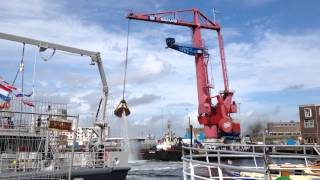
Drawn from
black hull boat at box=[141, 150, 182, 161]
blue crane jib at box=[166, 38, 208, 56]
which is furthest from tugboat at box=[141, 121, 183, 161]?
blue crane jib at box=[166, 38, 208, 56]

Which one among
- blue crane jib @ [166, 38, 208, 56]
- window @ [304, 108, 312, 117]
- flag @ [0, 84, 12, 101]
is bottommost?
flag @ [0, 84, 12, 101]

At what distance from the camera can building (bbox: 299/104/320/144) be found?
83.2 metres

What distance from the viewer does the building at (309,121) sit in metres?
83.2

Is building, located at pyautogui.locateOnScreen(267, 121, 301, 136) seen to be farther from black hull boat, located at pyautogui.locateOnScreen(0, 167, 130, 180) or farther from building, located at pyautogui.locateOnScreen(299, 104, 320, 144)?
black hull boat, located at pyautogui.locateOnScreen(0, 167, 130, 180)

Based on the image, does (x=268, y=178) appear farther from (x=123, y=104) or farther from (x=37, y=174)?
(x=123, y=104)

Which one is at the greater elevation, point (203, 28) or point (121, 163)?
point (203, 28)

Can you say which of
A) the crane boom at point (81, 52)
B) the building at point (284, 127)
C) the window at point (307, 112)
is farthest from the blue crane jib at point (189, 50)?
the building at point (284, 127)

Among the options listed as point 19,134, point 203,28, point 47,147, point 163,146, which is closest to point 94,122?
point 19,134

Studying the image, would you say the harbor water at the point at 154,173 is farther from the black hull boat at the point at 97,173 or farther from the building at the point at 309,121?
the building at the point at 309,121

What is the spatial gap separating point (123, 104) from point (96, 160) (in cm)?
540

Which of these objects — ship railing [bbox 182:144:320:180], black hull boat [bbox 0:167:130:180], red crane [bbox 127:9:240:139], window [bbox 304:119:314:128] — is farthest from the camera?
window [bbox 304:119:314:128]

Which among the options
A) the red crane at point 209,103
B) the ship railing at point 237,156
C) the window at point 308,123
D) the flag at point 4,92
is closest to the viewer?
the ship railing at point 237,156

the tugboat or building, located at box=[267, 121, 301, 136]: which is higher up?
building, located at box=[267, 121, 301, 136]

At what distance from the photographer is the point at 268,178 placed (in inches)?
243
